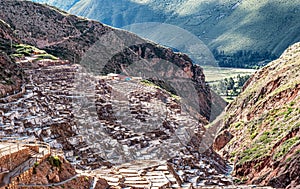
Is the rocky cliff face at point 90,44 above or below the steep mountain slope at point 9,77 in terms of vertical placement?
below

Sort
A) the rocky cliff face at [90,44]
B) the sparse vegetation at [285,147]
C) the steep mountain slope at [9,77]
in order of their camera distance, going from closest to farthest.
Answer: the steep mountain slope at [9,77]
the sparse vegetation at [285,147]
the rocky cliff face at [90,44]

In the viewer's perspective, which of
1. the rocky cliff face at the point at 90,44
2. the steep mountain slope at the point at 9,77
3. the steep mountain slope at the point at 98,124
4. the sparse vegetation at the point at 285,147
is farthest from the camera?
the rocky cliff face at the point at 90,44

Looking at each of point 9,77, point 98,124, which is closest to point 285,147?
point 98,124

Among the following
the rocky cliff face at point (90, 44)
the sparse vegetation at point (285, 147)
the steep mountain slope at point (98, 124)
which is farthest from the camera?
the rocky cliff face at point (90, 44)

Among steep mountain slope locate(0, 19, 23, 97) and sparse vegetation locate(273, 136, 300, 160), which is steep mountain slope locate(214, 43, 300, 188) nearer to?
sparse vegetation locate(273, 136, 300, 160)

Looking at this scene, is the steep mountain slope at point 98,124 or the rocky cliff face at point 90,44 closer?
the steep mountain slope at point 98,124

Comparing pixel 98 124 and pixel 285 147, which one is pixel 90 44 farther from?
pixel 98 124

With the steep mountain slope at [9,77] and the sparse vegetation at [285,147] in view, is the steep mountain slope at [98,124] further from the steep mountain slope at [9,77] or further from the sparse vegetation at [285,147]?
the sparse vegetation at [285,147]

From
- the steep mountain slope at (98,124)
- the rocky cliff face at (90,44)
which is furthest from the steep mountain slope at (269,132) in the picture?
the rocky cliff face at (90,44)

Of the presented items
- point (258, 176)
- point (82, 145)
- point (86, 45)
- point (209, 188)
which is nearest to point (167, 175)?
point (209, 188)
